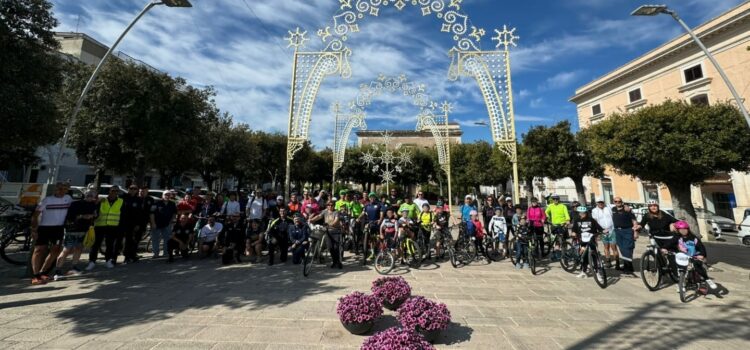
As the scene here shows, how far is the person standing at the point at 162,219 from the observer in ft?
26.8

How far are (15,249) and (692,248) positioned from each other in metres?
16.3

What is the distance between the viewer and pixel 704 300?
18.8 ft

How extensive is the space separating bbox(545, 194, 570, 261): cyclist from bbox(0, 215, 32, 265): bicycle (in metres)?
13.2

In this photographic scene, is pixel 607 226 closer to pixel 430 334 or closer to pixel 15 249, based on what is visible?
pixel 430 334

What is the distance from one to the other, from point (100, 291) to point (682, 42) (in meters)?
38.7

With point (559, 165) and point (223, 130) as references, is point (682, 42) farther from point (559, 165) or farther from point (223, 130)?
point (223, 130)

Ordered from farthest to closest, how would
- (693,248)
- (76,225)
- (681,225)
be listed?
(76,225)
(681,225)
(693,248)

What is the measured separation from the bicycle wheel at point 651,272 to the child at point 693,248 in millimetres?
525

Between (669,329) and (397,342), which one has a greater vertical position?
(397,342)

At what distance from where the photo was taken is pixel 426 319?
12.4 feet

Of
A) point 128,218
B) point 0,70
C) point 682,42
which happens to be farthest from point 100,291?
point 682,42

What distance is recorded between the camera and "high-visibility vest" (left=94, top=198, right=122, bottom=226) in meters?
7.25

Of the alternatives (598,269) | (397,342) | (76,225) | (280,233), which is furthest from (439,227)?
(76,225)

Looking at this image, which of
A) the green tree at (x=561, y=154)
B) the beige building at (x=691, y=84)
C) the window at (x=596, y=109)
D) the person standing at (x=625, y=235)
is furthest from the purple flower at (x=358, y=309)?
the window at (x=596, y=109)
